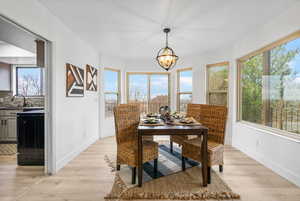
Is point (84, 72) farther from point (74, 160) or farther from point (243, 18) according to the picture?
point (243, 18)

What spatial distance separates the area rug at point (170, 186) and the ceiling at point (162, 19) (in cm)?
252

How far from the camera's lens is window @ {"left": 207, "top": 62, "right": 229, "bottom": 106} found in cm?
427

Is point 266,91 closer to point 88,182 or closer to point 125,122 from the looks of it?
point 125,122

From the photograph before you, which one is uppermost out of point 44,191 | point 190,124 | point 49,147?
point 190,124

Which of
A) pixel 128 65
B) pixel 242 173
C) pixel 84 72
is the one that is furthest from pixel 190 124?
pixel 128 65

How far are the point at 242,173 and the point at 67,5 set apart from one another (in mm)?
3706

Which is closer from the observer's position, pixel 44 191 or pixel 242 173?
pixel 44 191

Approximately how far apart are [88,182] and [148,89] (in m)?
3.76

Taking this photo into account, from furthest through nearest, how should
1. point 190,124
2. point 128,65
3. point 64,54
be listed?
point 128,65, point 64,54, point 190,124

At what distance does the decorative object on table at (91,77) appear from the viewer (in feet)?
12.8

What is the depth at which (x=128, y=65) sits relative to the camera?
549cm

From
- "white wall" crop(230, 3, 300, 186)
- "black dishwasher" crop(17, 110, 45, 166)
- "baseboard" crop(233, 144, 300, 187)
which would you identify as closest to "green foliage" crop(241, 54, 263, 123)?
"white wall" crop(230, 3, 300, 186)

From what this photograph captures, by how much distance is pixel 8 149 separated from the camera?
12.0ft

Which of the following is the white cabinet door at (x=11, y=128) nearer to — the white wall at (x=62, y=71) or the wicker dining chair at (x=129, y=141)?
the white wall at (x=62, y=71)
